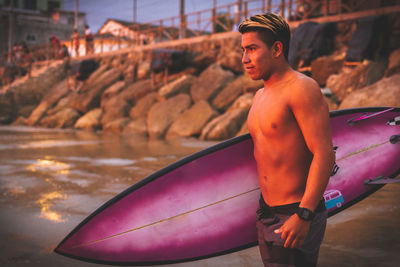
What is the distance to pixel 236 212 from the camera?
222 cm

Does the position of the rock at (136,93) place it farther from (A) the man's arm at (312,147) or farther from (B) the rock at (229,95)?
(A) the man's arm at (312,147)

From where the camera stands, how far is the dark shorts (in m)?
1.35

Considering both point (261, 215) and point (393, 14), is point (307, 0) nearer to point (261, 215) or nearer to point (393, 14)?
point (393, 14)

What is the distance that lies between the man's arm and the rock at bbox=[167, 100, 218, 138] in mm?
9287

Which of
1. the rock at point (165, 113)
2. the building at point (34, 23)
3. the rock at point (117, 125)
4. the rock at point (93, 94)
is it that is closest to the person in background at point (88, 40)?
the rock at point (93, 94)

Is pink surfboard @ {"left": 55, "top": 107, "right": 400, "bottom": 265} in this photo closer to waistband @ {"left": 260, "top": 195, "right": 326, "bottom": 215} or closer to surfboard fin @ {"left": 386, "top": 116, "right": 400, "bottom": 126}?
surfboard fin @ {"left": 386, "top": 116, "right": 400, "bottom": 126}

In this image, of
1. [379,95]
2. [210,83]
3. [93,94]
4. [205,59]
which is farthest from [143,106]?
[379,95]

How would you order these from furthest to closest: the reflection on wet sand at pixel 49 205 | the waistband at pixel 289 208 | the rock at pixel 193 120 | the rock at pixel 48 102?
the rock at pixel 48 102
the rock at pixel 193 120
the reflection on wet sand at pixel 49 205
the waistband at pixel 289 208

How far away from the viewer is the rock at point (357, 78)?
8.79 m

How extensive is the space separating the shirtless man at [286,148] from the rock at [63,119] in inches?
615

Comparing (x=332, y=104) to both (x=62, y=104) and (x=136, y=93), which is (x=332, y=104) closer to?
(x=136, y=93)

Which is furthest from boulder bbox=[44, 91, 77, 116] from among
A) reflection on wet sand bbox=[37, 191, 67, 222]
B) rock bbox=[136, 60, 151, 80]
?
reflection on wet sand bbox=[37, 191, 67, 222]

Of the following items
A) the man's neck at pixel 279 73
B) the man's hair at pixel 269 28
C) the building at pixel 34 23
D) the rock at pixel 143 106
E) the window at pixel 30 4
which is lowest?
the rock at pixel 143 106

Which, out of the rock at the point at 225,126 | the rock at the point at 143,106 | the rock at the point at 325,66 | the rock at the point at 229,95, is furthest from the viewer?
the rock at the point at 143,106
